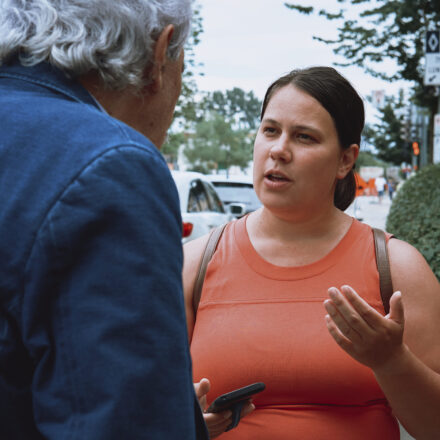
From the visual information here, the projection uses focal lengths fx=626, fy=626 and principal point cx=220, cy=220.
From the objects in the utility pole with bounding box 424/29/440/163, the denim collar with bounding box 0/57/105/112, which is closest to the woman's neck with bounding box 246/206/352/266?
the denim collar with bounding box 0/57/105/112

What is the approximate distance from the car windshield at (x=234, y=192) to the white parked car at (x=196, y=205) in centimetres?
417

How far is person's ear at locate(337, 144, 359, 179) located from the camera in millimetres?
2291

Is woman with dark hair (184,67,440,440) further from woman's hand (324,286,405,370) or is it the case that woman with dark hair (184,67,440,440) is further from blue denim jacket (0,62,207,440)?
blue denim jacket (0,62,207,440)

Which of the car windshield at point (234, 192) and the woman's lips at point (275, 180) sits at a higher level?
the woman's lips at point (275, 180)

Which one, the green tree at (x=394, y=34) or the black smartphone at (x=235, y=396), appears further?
the green tree at (x=394, y=34)

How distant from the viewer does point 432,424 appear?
1895mm

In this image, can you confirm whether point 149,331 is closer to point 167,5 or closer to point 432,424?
point 167,5

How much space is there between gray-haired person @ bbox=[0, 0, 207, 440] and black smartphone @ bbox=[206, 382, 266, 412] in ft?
2.15

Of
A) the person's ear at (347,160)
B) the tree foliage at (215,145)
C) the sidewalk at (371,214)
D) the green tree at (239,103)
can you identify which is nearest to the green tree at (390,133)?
the sidewalk at (371,214)

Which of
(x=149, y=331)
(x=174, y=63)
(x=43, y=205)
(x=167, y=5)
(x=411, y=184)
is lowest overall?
(x=411, y=184)

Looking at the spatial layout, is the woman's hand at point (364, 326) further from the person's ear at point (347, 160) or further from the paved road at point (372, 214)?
the paved road at point (372, 214)

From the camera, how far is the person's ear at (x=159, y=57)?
1309 millimetres

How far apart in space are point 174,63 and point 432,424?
1.32 meters

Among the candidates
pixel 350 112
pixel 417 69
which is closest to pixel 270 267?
pixel 350 112
